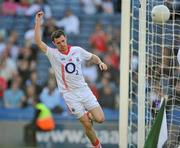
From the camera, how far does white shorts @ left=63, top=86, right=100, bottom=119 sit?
8.61 m

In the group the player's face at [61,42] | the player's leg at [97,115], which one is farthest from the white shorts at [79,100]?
the player's face at [61,42]

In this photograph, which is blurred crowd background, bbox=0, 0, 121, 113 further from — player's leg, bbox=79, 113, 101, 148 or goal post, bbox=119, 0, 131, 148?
goal post, bbox=119, 0, 131, 148

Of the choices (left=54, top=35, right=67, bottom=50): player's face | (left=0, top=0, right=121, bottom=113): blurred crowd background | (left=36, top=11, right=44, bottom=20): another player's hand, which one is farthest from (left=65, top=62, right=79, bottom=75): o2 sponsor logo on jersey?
(left=0, top=0, right=121, bottom=113): blurred crowd background

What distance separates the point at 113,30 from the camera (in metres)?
14.8

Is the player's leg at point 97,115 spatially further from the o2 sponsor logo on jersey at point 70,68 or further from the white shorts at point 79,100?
the o2 sponsor logo on jersey at point 70,68

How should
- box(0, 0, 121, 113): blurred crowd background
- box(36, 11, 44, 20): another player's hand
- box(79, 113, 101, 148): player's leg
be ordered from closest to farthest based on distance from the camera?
box(36, 11, 44, 20): another player's hand → box(79, 113, 101, 148): player's leg → box(0, 0, 121, 113): blurred crowd background

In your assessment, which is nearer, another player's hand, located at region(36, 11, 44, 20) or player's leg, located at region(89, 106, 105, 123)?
another player's hand, located at region(36, 11, 44, 20)

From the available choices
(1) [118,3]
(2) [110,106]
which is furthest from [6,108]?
(1) [118,3]

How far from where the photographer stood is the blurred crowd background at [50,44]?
45.0ft

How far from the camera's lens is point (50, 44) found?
14.7 metres

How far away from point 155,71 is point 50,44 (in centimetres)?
583

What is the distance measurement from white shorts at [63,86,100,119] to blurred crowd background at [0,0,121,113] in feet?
15.8

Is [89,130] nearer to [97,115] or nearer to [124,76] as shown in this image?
[97,115]

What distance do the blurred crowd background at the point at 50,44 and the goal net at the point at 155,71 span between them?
4.15 m
